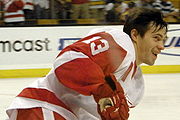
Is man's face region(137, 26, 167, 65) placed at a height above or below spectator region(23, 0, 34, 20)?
above

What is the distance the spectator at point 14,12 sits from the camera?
7.48m

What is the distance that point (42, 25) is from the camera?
753 cm

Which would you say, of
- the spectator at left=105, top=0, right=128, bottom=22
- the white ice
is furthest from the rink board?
the spectator at left=105, top=0, right=128, bottom=22

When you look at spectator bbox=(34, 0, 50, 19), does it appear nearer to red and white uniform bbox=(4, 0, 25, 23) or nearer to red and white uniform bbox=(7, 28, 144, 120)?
red and white uniform bbox=(4, 0, 25, 23)

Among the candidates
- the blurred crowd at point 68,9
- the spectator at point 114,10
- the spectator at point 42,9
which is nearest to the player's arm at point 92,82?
the blurred crowd at point 68,9

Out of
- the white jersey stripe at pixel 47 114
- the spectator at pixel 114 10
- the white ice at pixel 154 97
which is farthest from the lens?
the spectator at pixel 114 10

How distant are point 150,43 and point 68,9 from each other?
6.20m

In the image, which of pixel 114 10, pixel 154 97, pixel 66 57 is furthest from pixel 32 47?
pixel 66 57

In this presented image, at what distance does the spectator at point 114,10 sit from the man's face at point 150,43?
621 centimetres

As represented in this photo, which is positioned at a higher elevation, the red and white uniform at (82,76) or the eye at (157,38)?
the eye at (157,38)

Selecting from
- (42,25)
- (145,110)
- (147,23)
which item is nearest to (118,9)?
(42,25)

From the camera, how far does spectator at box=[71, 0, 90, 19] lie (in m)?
7.67

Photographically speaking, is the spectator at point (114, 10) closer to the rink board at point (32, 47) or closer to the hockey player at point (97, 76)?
the rink board at point (32, 47)

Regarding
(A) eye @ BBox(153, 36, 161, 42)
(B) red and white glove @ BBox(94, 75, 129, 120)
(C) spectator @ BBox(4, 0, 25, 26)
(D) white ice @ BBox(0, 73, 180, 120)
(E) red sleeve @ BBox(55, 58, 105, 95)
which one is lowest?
(D) white ice @ BBox(0, 73, 180, 120)
